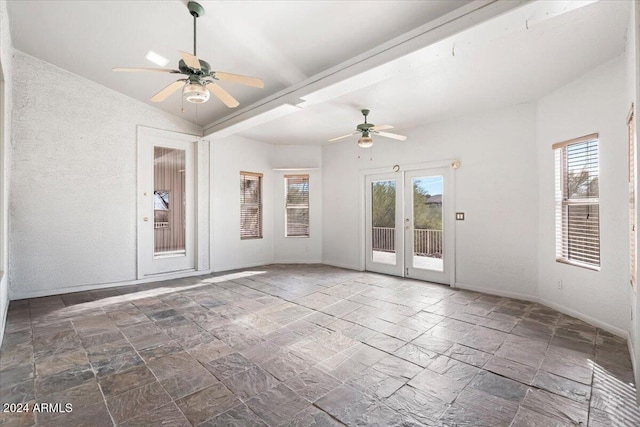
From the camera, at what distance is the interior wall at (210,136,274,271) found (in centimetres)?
608

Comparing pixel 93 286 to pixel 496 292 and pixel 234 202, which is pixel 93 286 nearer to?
pixel 234 202

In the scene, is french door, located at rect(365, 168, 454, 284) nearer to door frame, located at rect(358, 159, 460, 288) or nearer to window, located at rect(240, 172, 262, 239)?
door frame, located at rect(358, 159, 460, 288)

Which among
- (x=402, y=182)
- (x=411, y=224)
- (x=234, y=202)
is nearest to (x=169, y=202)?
(x=234, y=202)

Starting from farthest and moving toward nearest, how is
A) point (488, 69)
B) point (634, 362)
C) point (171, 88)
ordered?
point (488, 69) → point (171, 88) → point (634, 362)

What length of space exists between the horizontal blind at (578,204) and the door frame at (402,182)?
4.67 feet

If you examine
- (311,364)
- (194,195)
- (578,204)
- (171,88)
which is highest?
(171,88)

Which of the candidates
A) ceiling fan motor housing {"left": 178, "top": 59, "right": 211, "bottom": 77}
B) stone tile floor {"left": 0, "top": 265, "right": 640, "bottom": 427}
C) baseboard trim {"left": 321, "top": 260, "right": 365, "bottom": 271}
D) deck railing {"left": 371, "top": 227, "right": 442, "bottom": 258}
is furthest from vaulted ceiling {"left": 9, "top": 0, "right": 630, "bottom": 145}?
baseboard trim {"left": 321, "top": 260, "right": 365, "bottom": 271}

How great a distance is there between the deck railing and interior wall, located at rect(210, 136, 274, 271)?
2555mm

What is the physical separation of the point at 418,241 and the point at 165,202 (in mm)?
4727

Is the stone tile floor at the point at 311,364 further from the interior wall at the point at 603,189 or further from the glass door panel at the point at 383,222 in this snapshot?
the glass door panel at the point at 383,222

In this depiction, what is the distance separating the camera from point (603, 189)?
311cm

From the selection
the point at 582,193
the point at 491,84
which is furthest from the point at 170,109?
the point at 582,193

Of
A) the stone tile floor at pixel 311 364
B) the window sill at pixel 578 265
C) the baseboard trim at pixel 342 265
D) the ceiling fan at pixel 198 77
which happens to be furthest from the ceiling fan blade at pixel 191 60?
→ the baseboard trim at pixel 342 265

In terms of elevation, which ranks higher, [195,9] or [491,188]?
[195,9]
